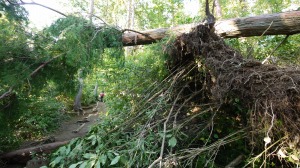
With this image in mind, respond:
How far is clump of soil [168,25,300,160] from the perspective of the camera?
6.64ft

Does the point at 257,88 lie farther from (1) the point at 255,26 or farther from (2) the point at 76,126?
(2) the point at 76,126

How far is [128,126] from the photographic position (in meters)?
3.10

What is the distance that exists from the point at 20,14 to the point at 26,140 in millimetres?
4490

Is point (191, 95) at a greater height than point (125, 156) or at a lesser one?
greater

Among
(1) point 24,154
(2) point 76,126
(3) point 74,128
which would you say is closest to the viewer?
(1) point 24,154

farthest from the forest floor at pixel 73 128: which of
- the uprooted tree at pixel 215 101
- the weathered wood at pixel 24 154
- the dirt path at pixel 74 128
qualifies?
the uprooted tree at pixel 215 101

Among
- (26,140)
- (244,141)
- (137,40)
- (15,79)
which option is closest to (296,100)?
(244,141)

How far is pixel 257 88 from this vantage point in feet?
7.30

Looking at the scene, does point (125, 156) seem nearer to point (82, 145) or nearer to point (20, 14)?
point (82, 145)

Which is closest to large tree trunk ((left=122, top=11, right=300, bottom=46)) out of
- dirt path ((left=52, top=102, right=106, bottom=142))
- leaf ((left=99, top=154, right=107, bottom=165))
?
leaf ((left=99, top=154, right=107, bottom=165))

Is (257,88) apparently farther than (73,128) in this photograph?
No

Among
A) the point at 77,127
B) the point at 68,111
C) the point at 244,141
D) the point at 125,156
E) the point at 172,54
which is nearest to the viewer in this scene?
the point at 125,156

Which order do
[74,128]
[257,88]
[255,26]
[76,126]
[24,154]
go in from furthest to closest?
[76,126]
[74,128]
[24,154]
[255,26]
[257,88]

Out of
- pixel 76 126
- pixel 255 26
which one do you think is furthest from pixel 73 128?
pixel 255 26
